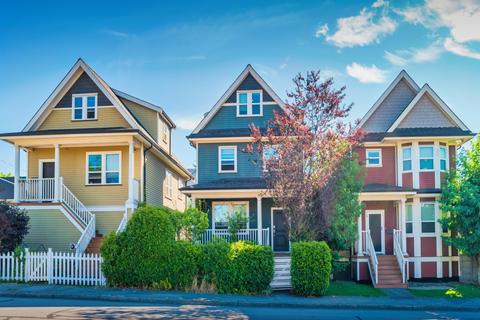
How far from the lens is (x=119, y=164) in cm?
2255

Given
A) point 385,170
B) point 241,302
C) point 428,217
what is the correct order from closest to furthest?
1. point 241,302
2. point 428,217
3. point 385,170

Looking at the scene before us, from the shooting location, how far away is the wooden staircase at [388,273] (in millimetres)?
18516

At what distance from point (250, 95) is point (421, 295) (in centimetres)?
1315

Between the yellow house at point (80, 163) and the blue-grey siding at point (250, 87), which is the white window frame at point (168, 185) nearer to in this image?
the yellow house at point (80, 163)

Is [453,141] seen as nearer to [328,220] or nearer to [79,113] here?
[328,220]

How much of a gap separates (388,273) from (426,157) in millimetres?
6295

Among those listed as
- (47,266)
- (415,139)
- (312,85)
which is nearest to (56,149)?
(47,266)

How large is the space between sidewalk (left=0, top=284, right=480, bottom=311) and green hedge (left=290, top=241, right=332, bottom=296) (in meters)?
0.39

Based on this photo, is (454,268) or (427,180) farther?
(427,180)

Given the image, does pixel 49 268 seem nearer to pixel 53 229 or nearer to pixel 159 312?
pixel 53 229

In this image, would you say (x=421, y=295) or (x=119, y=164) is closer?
(x=421, y=295)

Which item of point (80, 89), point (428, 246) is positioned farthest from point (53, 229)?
point (428, 246)

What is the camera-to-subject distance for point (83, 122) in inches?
900

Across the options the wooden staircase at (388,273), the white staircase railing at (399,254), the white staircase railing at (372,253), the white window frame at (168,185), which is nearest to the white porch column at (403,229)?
the white staircase railing at (399,254)
